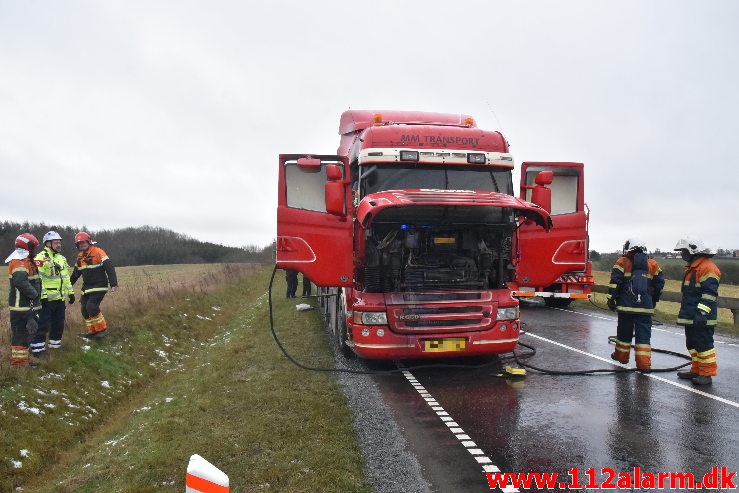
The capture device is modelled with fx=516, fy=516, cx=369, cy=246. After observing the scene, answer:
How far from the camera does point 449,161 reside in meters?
7.77

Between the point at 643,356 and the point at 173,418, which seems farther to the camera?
the point at 643,356

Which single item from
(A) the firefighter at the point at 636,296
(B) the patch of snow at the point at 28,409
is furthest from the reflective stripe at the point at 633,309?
(B) the patch of snow at the point at 28,409

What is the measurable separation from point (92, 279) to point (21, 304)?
195 centimetres

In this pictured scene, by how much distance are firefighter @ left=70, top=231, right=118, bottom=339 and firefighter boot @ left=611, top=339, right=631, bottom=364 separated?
28.8 feet

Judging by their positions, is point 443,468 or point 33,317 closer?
point 443,468

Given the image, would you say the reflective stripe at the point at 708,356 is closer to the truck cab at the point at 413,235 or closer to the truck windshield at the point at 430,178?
the truck cab at the point at 413,235

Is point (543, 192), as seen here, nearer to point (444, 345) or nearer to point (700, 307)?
point (700, 307)

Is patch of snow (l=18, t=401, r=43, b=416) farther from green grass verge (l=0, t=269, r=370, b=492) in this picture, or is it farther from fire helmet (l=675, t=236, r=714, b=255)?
fire helmet (l=675, t=236, r=714, b=255)

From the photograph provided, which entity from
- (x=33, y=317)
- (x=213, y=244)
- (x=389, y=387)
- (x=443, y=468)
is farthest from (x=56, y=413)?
(x=213, y=244)

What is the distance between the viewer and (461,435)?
499cm

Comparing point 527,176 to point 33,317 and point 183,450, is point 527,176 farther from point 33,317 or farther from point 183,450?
point 33,317

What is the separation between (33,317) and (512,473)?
24.2ft

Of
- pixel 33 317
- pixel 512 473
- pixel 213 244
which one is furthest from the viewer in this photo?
pixel 213 244

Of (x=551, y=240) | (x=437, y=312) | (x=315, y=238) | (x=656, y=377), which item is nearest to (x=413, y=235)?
(x=437, y=312)
